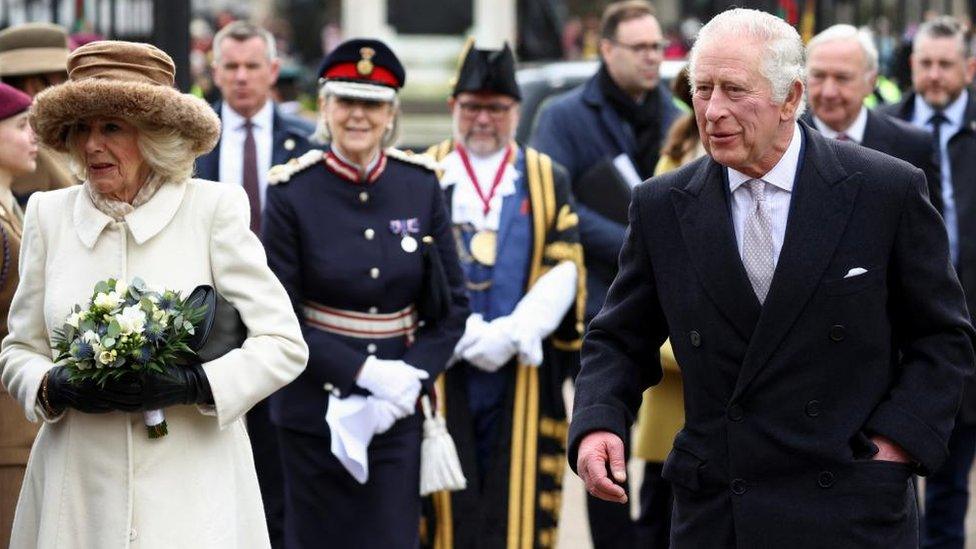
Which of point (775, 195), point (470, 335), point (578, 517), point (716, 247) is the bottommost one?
point (578, 517)

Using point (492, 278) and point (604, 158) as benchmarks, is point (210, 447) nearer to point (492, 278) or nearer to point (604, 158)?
point (492, 278)

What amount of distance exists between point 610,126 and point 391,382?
2.43 metres

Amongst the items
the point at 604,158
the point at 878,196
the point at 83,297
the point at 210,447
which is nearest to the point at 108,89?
the point at 83,297

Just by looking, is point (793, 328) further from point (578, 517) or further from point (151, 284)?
point (578, 517)

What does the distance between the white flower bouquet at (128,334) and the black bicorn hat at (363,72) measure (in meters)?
Result: 1.95

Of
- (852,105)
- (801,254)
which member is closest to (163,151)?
(801,254)

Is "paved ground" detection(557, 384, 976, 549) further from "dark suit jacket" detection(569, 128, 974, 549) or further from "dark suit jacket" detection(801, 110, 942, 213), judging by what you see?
"dark suit jacket" detection(569, 128, 974, 549)

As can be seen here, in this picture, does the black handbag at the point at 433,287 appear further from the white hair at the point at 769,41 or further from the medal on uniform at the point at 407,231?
the white hair at the point at 769,41

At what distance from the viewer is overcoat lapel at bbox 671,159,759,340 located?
416cm

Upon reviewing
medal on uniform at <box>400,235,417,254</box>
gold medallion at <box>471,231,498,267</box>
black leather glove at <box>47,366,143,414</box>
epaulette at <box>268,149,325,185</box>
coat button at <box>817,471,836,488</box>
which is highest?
epaulette at <box>268,149,325,185</box>

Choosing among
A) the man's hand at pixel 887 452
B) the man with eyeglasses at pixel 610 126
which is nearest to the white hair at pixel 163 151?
the man's hand at pixel 887 452

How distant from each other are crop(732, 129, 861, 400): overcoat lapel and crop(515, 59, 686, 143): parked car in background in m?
6.95

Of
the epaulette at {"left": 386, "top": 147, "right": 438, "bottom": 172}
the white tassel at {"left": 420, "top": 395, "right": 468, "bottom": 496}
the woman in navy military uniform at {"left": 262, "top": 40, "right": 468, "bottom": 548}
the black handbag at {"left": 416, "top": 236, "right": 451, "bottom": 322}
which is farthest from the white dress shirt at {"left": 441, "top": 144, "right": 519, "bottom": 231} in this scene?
the white tassel at {"left": 420, "top": 395, "right": 468, "bottom": 496}

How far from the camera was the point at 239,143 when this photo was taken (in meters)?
7.93
